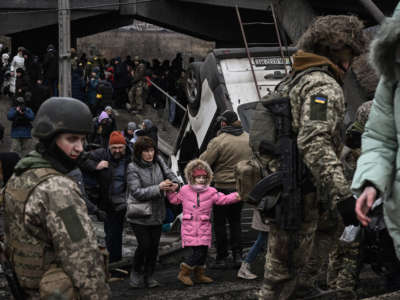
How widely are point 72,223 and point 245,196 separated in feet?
5.77

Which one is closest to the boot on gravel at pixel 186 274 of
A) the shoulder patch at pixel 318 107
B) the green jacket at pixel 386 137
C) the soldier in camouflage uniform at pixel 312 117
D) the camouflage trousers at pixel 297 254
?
the camouflage trousers at pixel 297 254

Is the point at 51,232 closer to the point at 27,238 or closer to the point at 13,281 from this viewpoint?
the point at 27,238

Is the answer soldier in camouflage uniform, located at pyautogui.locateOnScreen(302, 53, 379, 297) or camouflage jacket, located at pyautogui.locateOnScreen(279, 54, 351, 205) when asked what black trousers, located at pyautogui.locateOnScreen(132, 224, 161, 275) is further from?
camouflage jacket, located at pyautogui.locateOnScreen(279, 54, 351, 205)

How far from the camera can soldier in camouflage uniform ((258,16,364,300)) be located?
15.3 ft

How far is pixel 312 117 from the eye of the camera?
4.70 m

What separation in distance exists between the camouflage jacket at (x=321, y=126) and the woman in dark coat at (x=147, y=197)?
3040 millimetres

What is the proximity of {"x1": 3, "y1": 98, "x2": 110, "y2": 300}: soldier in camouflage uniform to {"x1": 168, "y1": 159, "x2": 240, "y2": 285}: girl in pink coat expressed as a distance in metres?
4.21

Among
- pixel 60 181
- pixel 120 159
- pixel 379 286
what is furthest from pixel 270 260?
pixel 120 159

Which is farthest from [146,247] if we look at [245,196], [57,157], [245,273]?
[57,157]

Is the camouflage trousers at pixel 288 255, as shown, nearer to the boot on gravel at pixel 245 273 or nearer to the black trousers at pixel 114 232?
the boot on gravel at pixel 245 273

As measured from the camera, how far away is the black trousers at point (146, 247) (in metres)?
7.74

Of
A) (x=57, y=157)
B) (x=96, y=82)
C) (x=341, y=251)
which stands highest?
(x=96, y=82)

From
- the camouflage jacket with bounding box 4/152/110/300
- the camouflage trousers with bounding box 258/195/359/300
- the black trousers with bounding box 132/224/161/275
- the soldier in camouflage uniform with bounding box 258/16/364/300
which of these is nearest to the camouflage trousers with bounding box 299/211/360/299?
the camouflage trousers with bounding box 258/195/359/300

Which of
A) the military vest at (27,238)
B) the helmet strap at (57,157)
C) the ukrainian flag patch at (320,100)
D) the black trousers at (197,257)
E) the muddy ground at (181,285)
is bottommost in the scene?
the muddy ground at (181,285)
